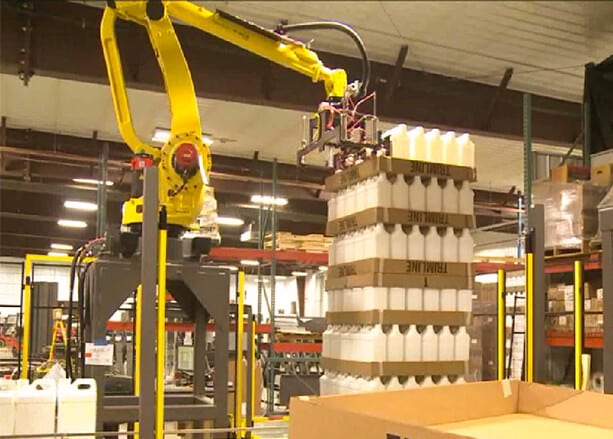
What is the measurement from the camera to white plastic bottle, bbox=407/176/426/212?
13.5ft

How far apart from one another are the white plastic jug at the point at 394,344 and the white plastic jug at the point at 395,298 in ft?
0.38

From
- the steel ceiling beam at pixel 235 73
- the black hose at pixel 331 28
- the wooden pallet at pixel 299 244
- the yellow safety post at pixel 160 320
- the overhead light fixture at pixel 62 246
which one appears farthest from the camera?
the overhead light fixture at pixel 62 246

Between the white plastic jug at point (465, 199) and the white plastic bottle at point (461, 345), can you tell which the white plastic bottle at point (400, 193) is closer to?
the white plastic jug at point (465, 199)

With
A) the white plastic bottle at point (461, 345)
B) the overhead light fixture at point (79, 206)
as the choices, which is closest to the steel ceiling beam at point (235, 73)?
the white plastic bottle at point (461, 345)

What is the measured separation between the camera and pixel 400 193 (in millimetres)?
4098

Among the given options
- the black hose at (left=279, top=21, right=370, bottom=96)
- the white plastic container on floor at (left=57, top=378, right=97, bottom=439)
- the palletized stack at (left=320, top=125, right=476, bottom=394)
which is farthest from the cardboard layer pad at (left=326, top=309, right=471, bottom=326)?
the black hose at (left=279, top=21, right=370, bottom=96)

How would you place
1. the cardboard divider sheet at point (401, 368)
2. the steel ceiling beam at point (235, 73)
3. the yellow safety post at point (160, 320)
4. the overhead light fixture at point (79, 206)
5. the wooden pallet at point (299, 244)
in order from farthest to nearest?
1. the overhead light fixture at point (79, 206)
2. the wooden pallet at point (299, 244)
3. the cardboard divider sheet at point (401, 368)
4. the yellow safety post at point (160, 320)
5. the steel ceiling beam at point (235, 73)

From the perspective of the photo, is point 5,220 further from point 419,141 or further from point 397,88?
point 397,88

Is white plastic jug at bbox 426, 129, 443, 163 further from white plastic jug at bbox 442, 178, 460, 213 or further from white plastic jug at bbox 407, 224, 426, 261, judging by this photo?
white plastic jug at bbox 407, 224, 426, 261

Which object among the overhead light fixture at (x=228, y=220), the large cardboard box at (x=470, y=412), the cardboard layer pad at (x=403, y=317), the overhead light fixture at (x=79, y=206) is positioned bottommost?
the large cardboard box at (x=470, y=412)

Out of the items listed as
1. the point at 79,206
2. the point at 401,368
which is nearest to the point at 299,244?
the point at 79,206

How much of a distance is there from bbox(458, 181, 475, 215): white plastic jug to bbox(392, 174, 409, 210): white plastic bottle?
37cm

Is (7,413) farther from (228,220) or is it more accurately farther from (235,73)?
(228,220)

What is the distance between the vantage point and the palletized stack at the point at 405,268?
3.95m
